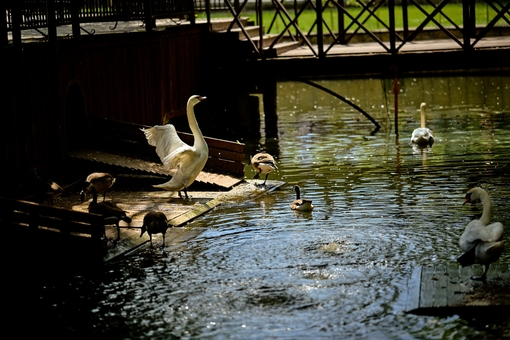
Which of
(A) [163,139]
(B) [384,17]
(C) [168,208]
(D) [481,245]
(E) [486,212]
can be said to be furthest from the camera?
(B) [384,17]

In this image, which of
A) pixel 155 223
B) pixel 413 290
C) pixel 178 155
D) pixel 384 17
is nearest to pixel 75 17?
pixel 178 155

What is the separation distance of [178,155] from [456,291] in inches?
315

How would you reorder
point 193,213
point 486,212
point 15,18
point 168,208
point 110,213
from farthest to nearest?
point 168,208, point 15,18, point 193,213, point 110,213, point 486,212

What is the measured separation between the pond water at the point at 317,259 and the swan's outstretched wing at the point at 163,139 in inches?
66.2

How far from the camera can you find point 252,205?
18.6 meters

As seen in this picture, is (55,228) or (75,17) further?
(75,17)

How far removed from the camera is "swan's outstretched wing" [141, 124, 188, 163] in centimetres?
→ 1962

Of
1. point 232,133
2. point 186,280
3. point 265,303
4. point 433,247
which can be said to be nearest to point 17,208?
point 186,280

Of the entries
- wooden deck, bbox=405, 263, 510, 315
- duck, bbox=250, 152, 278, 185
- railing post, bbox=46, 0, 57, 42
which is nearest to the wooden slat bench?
wooden deck, bbox=405, 263, 510, 315

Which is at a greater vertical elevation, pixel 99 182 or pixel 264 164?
pixel 99 182

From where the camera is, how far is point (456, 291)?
40.7 ft

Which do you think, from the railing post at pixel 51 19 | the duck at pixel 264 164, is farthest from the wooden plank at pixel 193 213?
the railing post at pixel 51 19

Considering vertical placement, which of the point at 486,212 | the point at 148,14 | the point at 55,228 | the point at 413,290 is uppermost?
the point at 148,14

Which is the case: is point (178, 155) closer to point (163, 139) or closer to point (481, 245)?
point (163, 139)
